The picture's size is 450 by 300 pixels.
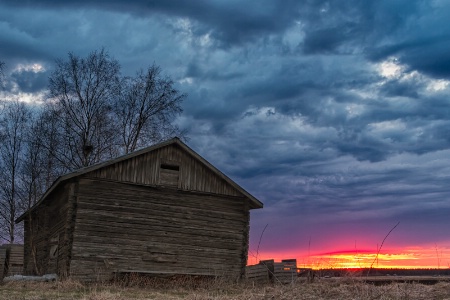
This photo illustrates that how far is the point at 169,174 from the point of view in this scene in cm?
2306

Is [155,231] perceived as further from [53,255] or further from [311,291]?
[311,291]

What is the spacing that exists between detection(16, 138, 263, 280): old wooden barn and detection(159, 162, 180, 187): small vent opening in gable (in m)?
0.04

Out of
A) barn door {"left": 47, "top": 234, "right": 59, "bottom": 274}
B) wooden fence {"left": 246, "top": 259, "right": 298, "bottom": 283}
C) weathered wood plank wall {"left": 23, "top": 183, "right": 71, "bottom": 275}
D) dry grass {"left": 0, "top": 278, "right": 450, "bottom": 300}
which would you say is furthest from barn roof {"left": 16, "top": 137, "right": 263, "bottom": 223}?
dry grass {"left": 0, "top": 278, "right": 450, "bottom": 300}

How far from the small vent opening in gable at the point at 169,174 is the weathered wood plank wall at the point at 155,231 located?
0.35 m

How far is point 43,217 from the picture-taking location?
90.8 feet

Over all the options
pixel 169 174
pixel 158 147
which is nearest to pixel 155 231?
pixel 169 174

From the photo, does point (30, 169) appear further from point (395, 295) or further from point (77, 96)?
point (395, 295)

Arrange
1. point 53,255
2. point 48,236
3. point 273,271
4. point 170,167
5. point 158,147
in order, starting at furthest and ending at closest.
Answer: point 48,236 < point 273,271 < point 170,167 < point 53,255 < point 158,147

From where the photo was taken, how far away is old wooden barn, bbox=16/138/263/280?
2117 centimetres

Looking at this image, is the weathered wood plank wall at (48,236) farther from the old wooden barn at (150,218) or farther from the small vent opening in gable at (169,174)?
the small vent opening in gable at (169,174)

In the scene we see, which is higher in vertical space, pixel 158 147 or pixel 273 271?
pixel 158 147

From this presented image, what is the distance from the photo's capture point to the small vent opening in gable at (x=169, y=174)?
900 inches

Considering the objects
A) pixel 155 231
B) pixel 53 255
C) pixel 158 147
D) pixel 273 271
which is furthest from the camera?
pixel 273 271

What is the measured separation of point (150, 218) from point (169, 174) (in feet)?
6.94
